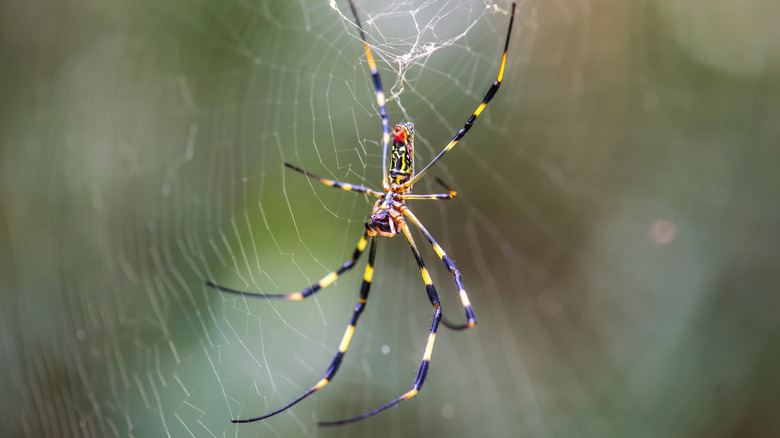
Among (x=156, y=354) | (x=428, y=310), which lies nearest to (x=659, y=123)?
(x=428, y=310)

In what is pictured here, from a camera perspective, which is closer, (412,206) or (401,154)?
(401,154)

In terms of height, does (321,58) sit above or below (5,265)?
above

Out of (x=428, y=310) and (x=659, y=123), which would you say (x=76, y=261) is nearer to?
(x=428, y=310)

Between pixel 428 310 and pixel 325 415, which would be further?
pixel 428 310

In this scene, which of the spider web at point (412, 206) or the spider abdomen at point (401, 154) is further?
the spider web at point (412, 206)

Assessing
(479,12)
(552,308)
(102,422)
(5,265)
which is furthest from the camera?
(552,308)

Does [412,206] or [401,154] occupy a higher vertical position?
[401,154]

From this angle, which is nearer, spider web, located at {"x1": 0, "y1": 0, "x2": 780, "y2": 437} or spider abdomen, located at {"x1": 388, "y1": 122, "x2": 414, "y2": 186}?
spider abdomen, located at {"x1": 388, "y1": 122, "x2": 414, "y2": 186}

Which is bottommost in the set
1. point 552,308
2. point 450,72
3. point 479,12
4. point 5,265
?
point 552,308
